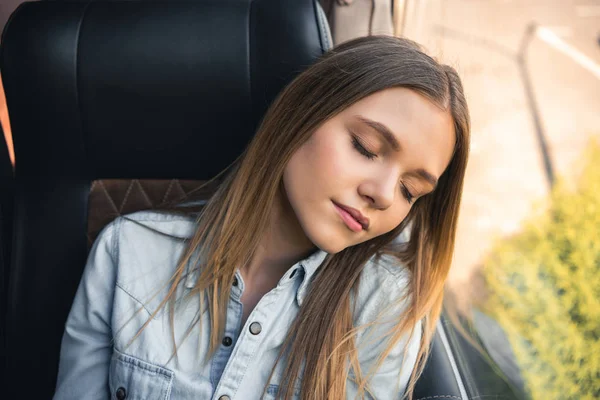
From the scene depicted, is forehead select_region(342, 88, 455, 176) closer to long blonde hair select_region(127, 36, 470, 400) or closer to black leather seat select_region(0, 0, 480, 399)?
long blonde hair select_region(127, 36, 470, 400)

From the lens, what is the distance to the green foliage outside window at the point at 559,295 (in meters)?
0.87

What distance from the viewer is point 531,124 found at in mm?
1667

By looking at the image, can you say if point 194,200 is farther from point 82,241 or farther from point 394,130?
point 394,130

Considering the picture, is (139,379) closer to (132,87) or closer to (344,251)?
(344,251)

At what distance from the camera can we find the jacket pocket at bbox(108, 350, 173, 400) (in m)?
0.99

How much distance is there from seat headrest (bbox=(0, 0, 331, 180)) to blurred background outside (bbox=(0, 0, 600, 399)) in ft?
1.00

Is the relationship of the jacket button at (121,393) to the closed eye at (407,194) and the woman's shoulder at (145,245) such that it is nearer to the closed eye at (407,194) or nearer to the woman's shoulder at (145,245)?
the woman's shoulder at (145,245)

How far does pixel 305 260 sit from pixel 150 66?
47cm

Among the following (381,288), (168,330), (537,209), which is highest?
(537,209)

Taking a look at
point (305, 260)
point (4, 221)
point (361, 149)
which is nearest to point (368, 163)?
point (361, 149)

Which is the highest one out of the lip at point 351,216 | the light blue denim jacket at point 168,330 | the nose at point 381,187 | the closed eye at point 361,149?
the closed eye at point 361,149

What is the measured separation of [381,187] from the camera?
2.73 ft

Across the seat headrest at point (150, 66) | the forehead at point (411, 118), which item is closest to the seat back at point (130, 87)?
the seat headrest at point (150, 66)

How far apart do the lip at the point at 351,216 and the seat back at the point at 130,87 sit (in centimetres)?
31
